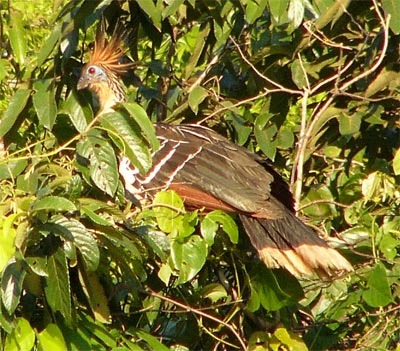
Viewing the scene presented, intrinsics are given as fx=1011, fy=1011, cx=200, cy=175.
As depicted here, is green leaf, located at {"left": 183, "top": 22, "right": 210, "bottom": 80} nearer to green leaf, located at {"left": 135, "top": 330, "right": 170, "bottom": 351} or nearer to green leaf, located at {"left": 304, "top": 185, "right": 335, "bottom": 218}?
green leaf, located at {"left": 304, "top": 185, "right": 335, "bottom": 218}

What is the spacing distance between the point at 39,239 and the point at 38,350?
0.35 m

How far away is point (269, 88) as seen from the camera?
12.6 ft

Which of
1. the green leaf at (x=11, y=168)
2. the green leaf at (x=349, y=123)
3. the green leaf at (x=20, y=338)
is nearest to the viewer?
the green leaf at (x=20, y=338)

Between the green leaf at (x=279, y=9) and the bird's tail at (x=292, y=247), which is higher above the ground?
the green leaf at (x=279, y=9)

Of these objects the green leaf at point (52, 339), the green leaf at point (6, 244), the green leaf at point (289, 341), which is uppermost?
the green leaf at point (6, 244)

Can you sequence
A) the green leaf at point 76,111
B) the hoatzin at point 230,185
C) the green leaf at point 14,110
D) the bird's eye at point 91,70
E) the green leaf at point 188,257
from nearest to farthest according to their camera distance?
the green leaf at point 188,257
the green leaf at point 76,111
the green leaf at point 14,110
the hoatzin at point 230,185
the bird's eye at point 91,70

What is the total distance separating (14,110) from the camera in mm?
3416

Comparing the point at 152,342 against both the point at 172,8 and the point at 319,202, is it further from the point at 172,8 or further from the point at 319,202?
the point at 172,8

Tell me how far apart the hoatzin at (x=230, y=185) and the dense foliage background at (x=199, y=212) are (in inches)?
2.6

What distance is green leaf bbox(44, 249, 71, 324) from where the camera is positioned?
8.29ft

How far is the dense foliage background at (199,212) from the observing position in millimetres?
2674

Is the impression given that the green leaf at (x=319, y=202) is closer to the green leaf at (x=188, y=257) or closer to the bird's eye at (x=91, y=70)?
the green leaf at (x=188, y=257)

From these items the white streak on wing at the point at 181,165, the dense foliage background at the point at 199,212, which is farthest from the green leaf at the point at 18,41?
the white streak on wing at the point at 181,165

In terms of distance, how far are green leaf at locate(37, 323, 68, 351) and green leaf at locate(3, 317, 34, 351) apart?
31 millimetres
